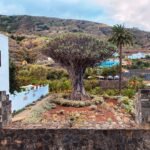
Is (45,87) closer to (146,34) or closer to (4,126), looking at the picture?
(4,126)

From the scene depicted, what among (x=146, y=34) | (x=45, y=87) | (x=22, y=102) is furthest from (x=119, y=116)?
(x=146, y=34)

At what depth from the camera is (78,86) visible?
120 ft

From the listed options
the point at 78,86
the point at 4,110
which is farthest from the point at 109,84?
the point at 4,110

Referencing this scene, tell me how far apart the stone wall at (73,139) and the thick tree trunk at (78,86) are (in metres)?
27.3

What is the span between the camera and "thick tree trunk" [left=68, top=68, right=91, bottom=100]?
3594cm

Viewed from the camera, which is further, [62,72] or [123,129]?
[62,72]

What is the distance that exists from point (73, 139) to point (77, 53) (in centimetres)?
2660

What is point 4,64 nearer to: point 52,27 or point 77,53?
point 77,53

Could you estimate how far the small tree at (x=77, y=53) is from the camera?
3512 cm

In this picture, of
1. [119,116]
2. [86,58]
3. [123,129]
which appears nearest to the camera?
[123,129]

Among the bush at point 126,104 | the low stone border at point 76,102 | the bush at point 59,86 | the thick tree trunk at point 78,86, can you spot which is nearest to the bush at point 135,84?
the bush at point 59,86

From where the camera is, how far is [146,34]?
554 feet

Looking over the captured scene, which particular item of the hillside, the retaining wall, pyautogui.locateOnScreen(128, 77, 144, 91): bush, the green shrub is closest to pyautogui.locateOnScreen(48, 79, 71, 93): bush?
the green shrub

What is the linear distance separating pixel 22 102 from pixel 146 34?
144593mm
